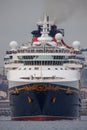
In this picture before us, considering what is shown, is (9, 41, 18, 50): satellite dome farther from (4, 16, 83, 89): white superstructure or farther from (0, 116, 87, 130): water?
(0, 116, 87, 130): water

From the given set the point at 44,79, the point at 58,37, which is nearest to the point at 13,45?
the point at 58,37

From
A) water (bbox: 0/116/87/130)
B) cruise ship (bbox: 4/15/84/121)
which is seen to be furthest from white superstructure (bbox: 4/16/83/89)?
water (bbox: 0/116/87/130)

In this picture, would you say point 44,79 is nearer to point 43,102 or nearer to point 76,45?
point 43,102

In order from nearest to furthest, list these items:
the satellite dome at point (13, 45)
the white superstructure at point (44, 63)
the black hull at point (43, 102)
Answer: the black hull at point (43, 102) → the white superstructure at point (44, 63) → the satellite dome at point (13, 45)

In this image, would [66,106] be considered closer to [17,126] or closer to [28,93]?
[28,93]

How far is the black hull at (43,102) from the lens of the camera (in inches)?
6688

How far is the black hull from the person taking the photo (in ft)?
557

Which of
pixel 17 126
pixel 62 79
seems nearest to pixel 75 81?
pixel 62 79

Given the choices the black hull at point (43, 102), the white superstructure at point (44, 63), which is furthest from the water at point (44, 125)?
the white superstructure at point (44, 63)

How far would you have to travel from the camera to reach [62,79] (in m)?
173

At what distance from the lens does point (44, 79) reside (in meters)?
170

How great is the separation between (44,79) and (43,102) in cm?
335

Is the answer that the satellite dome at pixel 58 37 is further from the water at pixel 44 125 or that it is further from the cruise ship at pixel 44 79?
the water at pixel 44 125

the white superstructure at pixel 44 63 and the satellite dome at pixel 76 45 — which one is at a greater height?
the satellite dome at pixel 76 45
